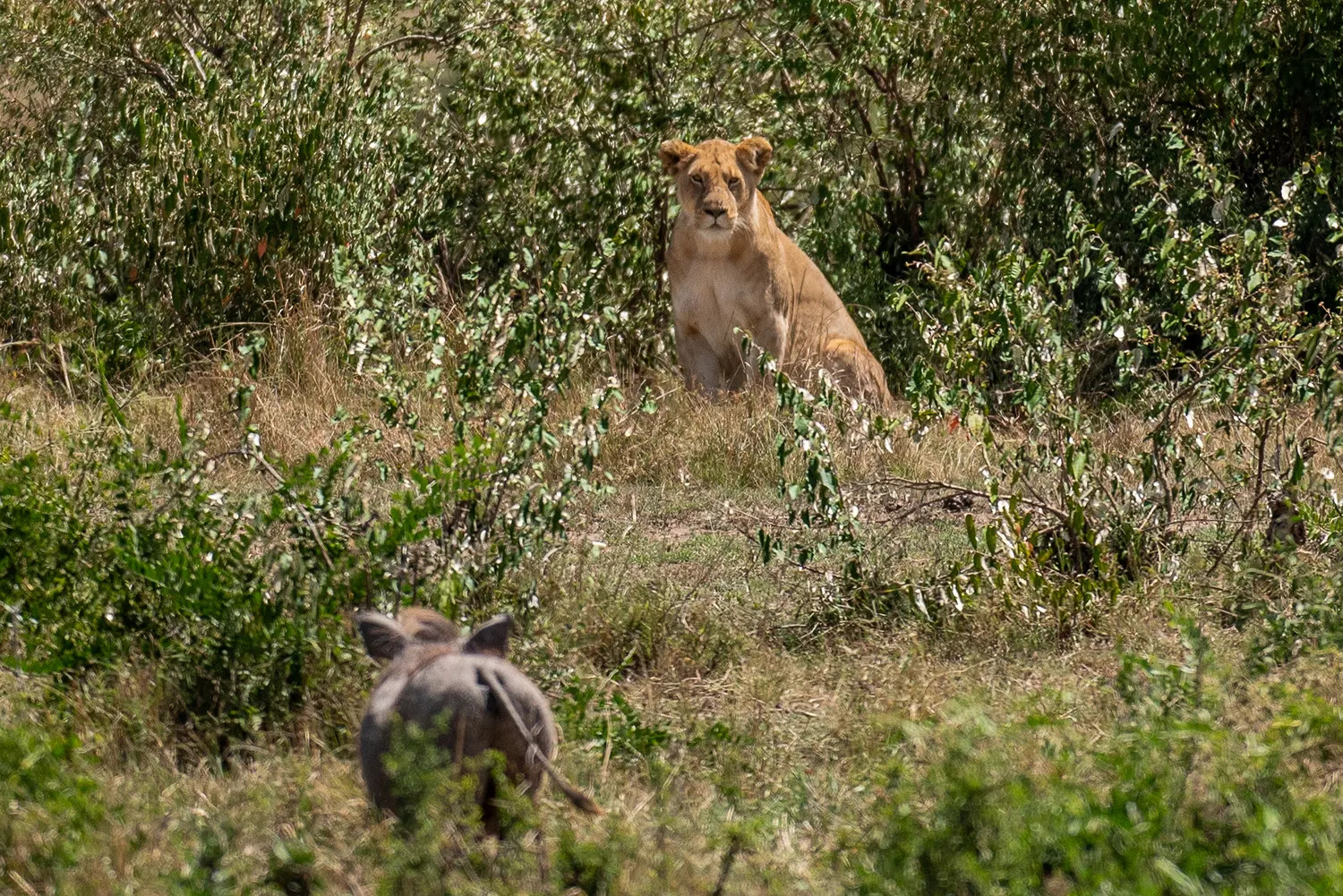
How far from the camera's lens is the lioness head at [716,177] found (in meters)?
10.4

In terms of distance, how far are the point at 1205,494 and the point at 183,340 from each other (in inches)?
238

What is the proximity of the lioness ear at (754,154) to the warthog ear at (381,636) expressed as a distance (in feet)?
22.1

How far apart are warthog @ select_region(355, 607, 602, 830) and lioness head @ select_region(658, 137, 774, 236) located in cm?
669

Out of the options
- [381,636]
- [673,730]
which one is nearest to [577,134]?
[673,730]

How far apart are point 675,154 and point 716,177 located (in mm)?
312

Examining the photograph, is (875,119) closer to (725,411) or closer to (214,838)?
(725,411)

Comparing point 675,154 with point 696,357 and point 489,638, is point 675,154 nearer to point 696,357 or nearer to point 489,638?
point 696,357

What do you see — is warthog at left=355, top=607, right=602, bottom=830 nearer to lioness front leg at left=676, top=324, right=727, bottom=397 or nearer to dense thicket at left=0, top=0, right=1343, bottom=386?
dense thicket at left=0, top=0, right=1343, bottom=386

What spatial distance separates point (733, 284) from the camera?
1065 centimetres

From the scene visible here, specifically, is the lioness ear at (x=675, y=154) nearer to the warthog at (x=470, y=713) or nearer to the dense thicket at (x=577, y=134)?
the dense thicket at (x=577, y=134)

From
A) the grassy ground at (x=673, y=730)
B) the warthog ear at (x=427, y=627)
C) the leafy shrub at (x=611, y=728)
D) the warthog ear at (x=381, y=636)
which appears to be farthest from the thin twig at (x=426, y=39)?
the warthog ear at (x=381, y=636)

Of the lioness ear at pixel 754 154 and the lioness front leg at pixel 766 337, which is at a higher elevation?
the lioness ear at pixel 754 154

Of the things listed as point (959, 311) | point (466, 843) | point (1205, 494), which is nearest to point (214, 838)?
point (466, 843)

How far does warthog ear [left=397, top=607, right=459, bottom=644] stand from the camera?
13.9ft
